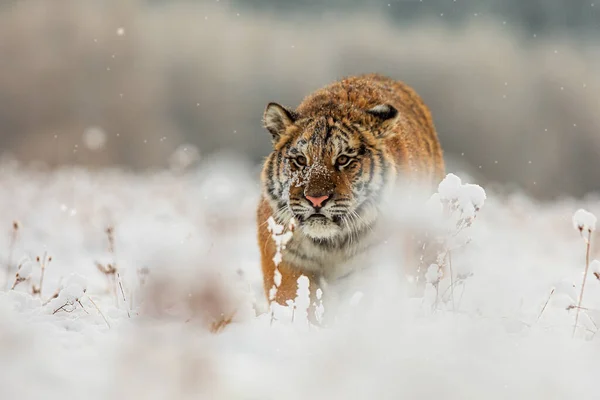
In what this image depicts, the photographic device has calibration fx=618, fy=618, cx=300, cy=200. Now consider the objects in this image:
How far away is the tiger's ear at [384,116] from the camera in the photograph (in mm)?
4977

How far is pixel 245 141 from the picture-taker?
65.3 ft

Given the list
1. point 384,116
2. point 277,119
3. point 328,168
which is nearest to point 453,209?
point 328,168

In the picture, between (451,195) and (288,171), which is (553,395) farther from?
(288,171)

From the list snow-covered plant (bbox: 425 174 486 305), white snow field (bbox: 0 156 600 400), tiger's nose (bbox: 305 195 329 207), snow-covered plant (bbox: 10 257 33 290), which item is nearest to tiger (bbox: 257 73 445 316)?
tiger's nose (bbox: 305 195 329 207)

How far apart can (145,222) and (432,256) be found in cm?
633

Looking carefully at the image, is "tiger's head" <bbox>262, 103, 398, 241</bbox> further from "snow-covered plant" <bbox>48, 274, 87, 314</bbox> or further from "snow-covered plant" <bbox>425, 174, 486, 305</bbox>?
"snow-covered plant" <bbox>48, 274, 87, 314</bbox>

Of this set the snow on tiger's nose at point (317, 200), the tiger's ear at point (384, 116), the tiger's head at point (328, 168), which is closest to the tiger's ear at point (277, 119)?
the tiger's head at point (328, 168)

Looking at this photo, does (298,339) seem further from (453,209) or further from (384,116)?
(384,116)

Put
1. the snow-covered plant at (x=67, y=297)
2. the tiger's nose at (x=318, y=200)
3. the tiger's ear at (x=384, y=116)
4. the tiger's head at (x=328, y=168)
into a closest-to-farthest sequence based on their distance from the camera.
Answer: the snow-covered plant at (x=67, y=297) → the tiger's nose at (x=318, y=200) → the tiger's head at (x=328, y=168) → the tiger's ear at (x=384, y=116)

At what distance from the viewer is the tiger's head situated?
4621 mm

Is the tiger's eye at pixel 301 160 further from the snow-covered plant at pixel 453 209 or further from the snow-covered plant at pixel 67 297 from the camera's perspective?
the snow-covered plant at pixel 67 297

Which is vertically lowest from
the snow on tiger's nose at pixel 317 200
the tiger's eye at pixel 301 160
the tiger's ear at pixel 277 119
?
the snow on tiger's nose at pixel 317 200

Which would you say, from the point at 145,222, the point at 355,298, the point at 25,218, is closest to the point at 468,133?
the point at 145,222

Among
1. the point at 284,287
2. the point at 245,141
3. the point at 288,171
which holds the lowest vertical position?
the point at 245,141
